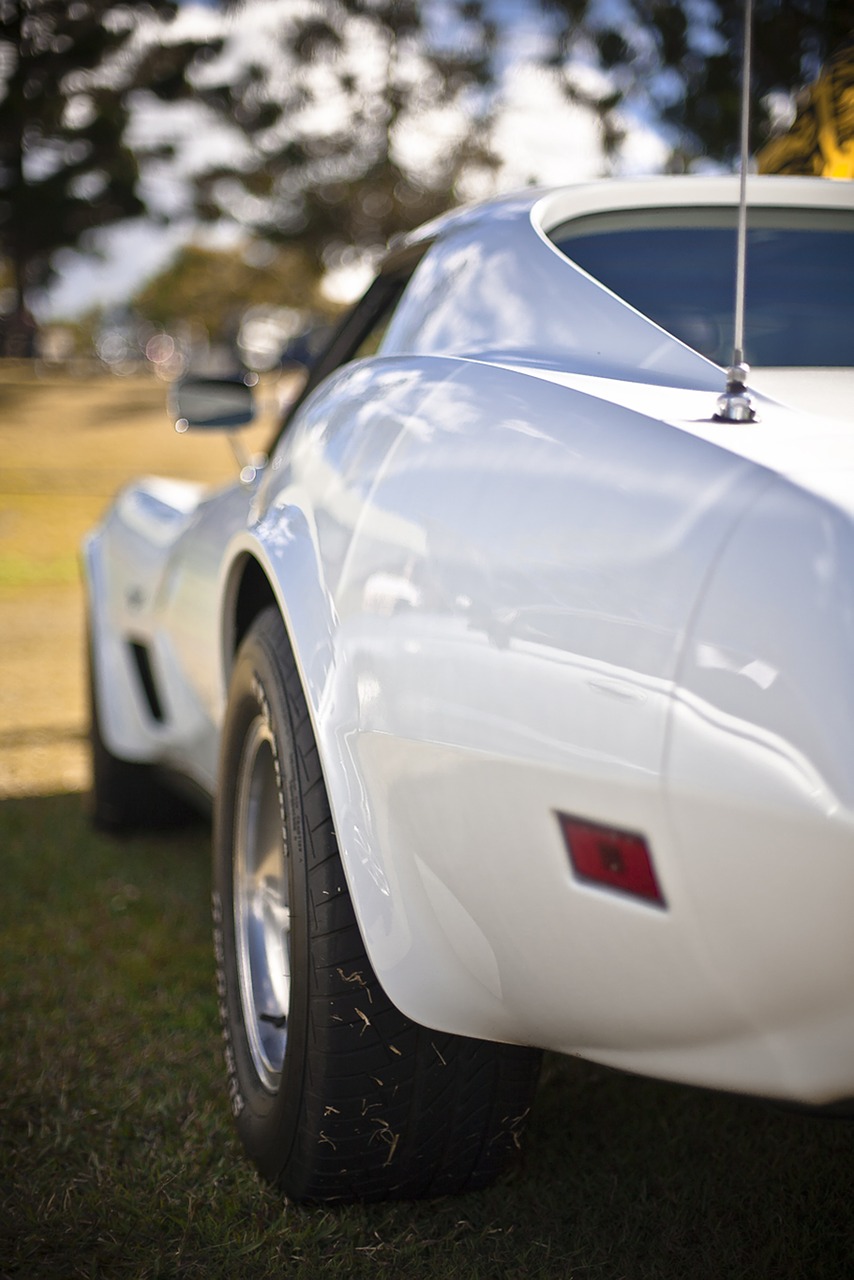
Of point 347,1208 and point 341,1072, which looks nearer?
point 341,1072

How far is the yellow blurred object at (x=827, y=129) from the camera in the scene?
3.30 m

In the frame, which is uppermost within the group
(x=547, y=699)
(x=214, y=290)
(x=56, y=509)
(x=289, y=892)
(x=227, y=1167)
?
(x=547, y=699)

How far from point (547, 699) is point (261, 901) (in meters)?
1.04

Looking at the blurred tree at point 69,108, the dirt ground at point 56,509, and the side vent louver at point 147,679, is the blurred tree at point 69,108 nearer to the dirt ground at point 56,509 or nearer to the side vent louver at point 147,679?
the dirt ground at point 56,509

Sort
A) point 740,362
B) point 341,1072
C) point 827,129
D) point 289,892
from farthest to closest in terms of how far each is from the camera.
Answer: point 827,129
point 289,892
point 341,1072
point 740,362

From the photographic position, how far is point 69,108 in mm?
23906

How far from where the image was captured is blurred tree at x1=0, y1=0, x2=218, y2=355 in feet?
73.2

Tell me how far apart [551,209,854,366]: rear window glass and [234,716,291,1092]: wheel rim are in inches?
34.1

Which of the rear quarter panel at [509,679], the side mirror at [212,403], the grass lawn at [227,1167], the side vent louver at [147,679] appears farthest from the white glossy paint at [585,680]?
the side vent louver at [147,679]

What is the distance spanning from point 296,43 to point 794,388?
23362mm

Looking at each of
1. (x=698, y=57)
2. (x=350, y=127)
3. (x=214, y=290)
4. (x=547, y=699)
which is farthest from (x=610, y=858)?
(x=214, y=290)

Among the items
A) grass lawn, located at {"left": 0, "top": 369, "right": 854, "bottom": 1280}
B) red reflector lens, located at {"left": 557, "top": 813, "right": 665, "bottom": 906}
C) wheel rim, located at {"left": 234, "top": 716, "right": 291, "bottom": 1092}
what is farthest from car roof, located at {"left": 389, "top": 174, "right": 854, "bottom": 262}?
grass lawn, located at {"left": 0, "top": 369, "right": 854, "bottom": 1280}

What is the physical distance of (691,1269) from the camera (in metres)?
1.68

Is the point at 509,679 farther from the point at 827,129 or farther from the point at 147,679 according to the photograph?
the point at 827,129
